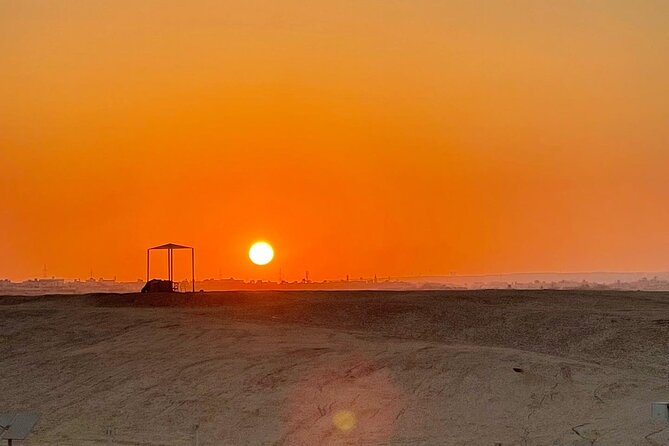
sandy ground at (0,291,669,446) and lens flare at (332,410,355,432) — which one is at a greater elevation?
sandy ground at (0,291,669,446)

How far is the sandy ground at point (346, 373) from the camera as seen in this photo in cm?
1972

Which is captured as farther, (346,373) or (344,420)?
(346,373)

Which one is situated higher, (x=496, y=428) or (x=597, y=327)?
(x=597, y=327)

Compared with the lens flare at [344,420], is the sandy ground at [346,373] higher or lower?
higher

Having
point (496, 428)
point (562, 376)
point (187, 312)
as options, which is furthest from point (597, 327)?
point (187, 312)

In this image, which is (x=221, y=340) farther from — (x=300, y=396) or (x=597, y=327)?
(x=597, y=327)

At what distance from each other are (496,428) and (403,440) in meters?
1.76

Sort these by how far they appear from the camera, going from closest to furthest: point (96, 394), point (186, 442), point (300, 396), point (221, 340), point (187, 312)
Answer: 1. point (186, 442)
2. point (300, 396)
3. point (96, 394)
4. point (221, 340)
5. point (187, 312)

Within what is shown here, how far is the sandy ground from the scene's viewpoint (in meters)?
19.7

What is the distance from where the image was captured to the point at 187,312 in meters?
33.3

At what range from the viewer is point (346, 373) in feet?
75.6

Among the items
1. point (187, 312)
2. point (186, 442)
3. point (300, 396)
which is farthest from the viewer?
point (187, 312)

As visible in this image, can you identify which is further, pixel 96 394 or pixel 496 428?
pixel 96 394

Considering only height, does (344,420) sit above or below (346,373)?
below
